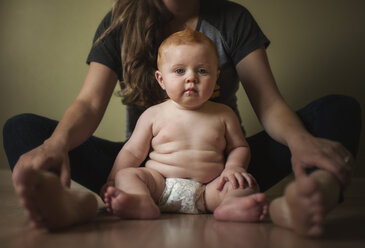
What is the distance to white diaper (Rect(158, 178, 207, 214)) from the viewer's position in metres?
1.12

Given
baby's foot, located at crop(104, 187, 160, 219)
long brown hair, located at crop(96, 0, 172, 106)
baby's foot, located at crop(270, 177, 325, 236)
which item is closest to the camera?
baby's foot, located at crop(270, 177, 325, 236)

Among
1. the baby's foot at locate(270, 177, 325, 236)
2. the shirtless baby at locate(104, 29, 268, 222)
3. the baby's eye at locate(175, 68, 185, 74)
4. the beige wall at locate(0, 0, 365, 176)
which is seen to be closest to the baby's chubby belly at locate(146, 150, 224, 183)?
the shirtless baby at locate(104, 29, 268, 222)

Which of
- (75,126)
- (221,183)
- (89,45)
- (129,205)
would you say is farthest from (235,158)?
(89,45)

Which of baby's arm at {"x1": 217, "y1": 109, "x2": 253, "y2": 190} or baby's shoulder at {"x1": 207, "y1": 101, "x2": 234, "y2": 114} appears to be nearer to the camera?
baby's arm at {"x1": 217, "y1": 109, "x2": 253, "y2": 190}

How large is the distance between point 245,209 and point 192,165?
10.1 inches

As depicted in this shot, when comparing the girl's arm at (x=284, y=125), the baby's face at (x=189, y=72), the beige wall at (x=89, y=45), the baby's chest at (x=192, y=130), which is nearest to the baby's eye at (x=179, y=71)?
the baby's face at (x=189, y=72)

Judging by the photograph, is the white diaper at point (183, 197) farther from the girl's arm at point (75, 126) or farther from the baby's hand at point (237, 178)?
the girl's arm at point (75, 126)

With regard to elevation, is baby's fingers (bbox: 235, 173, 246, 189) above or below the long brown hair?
below

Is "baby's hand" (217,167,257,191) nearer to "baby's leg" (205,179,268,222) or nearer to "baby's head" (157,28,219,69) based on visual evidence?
"baby's leg" (205,179,268,222)

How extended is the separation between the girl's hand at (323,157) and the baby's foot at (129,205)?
369mm

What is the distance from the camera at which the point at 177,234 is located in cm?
85

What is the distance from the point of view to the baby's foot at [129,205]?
0.96 metres

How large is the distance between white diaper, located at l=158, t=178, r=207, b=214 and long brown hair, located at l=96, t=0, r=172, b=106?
1.15ft

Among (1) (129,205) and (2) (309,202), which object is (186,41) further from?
(2) (309,202)
